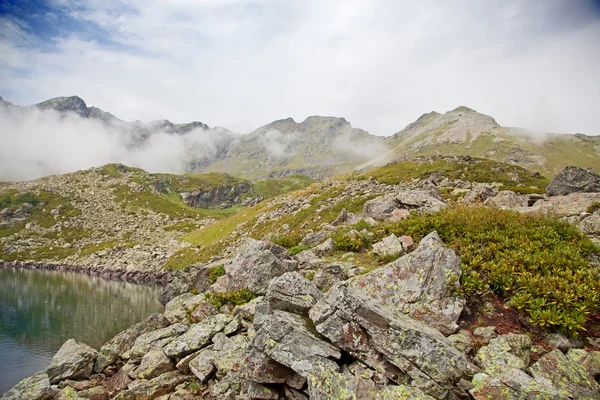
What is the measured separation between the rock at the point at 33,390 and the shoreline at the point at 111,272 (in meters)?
44.1

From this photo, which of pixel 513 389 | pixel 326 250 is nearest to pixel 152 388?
pixel 326 250

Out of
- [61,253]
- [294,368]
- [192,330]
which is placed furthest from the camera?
[61,253]

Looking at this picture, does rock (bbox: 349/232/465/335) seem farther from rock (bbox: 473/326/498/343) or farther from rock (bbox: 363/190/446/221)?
rock (bbox: 363/190/446/221)

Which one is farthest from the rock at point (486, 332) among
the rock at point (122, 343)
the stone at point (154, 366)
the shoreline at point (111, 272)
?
the shoreline at point (111, 272)

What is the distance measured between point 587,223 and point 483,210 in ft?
24.5

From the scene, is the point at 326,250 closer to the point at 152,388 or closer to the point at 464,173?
the point at 152,388

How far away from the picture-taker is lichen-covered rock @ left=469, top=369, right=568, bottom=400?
757 centimetres

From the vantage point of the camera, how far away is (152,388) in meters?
13.8

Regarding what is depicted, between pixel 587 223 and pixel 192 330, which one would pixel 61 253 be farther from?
pixel 587 223

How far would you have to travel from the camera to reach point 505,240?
14648mm

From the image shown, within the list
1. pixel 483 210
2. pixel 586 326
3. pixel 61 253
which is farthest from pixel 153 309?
pixel 61 253

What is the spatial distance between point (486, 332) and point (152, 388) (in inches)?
564

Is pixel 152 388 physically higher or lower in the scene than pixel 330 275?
lower

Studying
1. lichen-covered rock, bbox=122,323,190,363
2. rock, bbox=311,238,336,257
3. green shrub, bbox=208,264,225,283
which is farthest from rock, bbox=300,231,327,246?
lichen-covered rock, bbox=122,323,190,363
